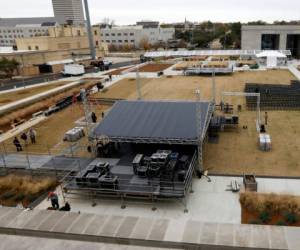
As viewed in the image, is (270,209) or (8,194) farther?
(8,194)

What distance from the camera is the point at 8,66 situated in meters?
61.0

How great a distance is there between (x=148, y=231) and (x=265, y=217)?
7.52 meters

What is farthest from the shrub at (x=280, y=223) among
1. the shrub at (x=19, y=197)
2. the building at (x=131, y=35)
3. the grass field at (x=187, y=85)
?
the building at (x=131, y=35)

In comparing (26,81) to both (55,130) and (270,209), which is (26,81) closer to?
(55,130)

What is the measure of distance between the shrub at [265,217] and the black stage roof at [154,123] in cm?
557

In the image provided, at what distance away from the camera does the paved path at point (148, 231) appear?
8516 mm

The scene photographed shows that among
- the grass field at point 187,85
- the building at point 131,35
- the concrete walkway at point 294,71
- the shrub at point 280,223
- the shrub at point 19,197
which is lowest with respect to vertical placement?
the shrub at point 19,197

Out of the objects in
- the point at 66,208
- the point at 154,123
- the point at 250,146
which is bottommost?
the point at 250,146

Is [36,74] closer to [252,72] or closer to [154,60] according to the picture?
[154,60]

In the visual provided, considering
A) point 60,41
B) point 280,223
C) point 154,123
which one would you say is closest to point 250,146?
point 154,123

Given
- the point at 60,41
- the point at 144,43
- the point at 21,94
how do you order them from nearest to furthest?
the point at 21,94, the point at 60,41, the point at 144,43

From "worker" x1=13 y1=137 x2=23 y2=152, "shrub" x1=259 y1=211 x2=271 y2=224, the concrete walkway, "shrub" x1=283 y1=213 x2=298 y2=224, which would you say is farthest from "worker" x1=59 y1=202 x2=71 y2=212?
the concrete walkway

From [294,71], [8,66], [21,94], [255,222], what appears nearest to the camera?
[255,222]

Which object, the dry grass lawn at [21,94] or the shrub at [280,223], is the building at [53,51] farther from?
the shrub at [280,223]
